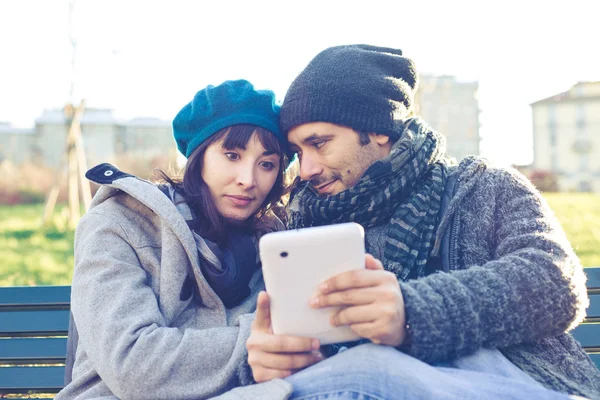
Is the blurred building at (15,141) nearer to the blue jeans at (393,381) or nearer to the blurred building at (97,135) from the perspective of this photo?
the blurred building at (97,135)

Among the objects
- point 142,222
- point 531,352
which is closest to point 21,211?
point 142,222

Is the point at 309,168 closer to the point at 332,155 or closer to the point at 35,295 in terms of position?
the point at 332,155

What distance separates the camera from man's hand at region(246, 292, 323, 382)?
180 centimetres

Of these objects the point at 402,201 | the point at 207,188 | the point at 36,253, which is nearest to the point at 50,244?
the point at 36,253

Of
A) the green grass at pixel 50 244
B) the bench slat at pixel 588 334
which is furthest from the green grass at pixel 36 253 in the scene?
the bench slat at pixel 588 334

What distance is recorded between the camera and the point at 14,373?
119 inches

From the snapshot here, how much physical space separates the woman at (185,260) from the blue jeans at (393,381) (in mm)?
401

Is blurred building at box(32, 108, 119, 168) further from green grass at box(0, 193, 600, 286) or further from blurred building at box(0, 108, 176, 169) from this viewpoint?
green grass at box(0, 193, 600, 286)

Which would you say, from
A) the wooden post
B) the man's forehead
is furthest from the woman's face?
the wooden post

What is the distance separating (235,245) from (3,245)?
693 centimetres

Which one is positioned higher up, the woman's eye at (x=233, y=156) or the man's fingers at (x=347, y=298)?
the woman's eye at (x=233, y=156)

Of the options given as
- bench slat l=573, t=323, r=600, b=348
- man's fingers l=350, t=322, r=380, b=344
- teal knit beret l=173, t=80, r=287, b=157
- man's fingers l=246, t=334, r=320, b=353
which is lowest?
bench slat l=573, t=323, r=600, b=348

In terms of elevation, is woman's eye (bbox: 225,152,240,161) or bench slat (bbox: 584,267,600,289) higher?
woman's eye (bbox: 225,152,240,161)

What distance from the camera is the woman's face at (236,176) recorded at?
2.58m
